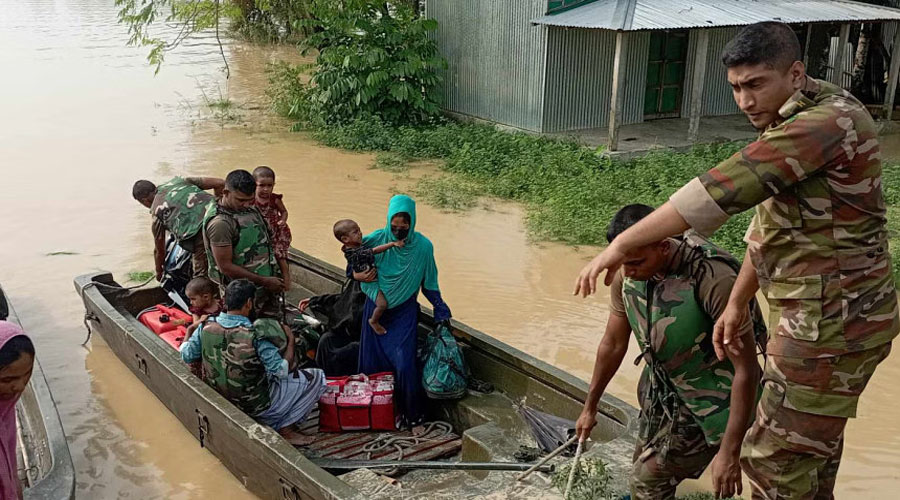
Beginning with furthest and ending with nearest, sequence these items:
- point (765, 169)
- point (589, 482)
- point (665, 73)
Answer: point (665, 73) → point (589, 482) → point (765, 169)

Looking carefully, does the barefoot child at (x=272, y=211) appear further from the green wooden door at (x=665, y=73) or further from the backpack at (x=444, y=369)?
the green wooden door at (x=665, y=73)

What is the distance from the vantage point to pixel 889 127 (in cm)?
1441

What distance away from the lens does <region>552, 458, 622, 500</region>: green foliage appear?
136 inches

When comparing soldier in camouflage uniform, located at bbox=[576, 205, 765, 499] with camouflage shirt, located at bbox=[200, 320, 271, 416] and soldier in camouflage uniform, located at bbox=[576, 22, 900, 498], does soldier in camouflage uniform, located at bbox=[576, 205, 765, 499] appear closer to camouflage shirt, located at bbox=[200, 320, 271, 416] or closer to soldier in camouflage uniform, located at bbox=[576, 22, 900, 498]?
soldier in camouflage uniform, located at bbox=[576, 22, 900, 498]

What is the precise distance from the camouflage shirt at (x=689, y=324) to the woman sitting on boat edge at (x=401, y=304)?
226 cm

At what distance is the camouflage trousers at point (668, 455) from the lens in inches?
124

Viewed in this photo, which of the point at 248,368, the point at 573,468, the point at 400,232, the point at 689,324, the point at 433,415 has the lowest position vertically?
the point at 433,415

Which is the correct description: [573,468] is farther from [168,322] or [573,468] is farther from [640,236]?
[168,322]

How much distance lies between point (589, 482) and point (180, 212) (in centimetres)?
385

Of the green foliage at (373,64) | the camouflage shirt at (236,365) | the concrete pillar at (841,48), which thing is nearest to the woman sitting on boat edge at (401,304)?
the camouflage shirt at (236,365)

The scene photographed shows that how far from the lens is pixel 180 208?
20.1ft

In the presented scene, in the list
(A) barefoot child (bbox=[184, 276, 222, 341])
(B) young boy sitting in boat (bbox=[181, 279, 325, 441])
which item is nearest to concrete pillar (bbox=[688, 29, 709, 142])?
(A) barefoot child (bbox=[184, 276, 222, 341])

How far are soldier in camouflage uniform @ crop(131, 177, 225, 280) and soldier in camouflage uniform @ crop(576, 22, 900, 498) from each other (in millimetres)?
4344

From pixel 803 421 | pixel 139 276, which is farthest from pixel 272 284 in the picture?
pixel 803 421
